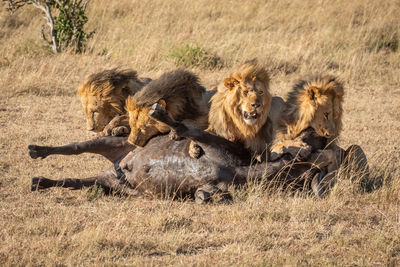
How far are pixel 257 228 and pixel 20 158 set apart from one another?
302 cm

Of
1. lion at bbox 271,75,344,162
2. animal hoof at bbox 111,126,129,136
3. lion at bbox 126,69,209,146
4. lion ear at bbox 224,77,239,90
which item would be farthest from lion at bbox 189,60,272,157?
animal hoof at bbox 111,126,129,136

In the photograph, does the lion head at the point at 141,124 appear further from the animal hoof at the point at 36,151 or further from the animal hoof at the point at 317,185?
the animal hoof at the point at 317,185

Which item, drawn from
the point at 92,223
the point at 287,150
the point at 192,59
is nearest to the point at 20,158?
the point at 92,223

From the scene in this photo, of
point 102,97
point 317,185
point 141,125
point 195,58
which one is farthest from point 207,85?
point 317,185

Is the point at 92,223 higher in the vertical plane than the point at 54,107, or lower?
higher

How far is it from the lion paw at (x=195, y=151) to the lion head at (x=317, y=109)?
73 centimetres

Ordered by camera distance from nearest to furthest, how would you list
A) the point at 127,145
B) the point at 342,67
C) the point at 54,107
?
the point at 127,145 < the point at 54,107 < the point at 342,67

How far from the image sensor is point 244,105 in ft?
15.8

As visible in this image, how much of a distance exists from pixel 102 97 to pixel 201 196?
1.59 m

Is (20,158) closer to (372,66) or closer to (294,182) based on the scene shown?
(294,182)

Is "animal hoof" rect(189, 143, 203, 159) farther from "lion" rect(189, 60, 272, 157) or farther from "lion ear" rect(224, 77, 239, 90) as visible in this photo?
"lion ear" rect(224, 77, 239, 90)

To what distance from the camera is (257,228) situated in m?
4.39

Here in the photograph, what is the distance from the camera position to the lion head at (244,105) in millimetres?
4816

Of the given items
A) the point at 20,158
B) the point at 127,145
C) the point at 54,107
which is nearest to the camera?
the point at 127,145
